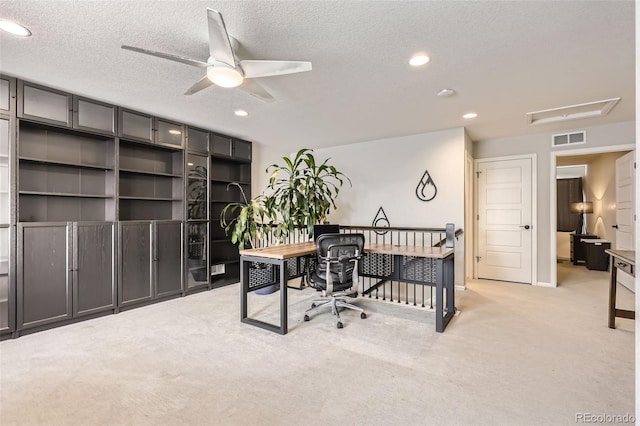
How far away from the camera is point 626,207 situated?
4.34m

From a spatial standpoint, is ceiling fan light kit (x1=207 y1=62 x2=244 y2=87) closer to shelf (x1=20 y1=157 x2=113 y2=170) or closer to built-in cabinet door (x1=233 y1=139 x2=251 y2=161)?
shelf (x1=20 y1=157 x2=113 y2=170)

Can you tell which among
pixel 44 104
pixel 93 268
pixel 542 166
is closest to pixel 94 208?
pixel 93 268

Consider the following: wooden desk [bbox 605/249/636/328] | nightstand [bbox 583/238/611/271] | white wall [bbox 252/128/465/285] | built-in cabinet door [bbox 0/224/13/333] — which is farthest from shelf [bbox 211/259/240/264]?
nightstand [bbox 583/238/611/271]

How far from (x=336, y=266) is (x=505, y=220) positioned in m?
3.49

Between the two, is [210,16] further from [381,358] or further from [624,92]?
[624,92]

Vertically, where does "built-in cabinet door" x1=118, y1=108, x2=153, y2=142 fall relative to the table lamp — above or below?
above

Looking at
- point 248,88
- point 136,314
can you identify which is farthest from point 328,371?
point 136,314

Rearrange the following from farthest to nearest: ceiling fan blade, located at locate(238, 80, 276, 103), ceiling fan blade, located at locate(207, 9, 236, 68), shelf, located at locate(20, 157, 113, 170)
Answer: shelf, located at locate(20, 157, 113, 170) → ceiling fan blade, located at locate(238, 80, 276, 103) → ceiling fan blade, located at locate(207, 9, 236, 68)

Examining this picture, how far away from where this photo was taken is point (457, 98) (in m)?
3.17

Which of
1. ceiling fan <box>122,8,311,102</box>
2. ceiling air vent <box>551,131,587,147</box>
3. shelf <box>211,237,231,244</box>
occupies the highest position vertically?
ceiling air vent <box>551,131,587,147</box>

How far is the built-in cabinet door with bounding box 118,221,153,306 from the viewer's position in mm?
A: 3480

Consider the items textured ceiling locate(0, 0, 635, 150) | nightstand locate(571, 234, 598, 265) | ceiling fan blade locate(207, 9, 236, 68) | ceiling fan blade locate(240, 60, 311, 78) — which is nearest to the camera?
ceiling fan blade locate(207, 9, 236, 68)

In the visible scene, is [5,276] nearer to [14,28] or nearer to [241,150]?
[14,28]

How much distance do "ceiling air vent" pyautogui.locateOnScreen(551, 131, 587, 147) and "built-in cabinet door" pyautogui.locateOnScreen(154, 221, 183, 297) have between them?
5.81 m
